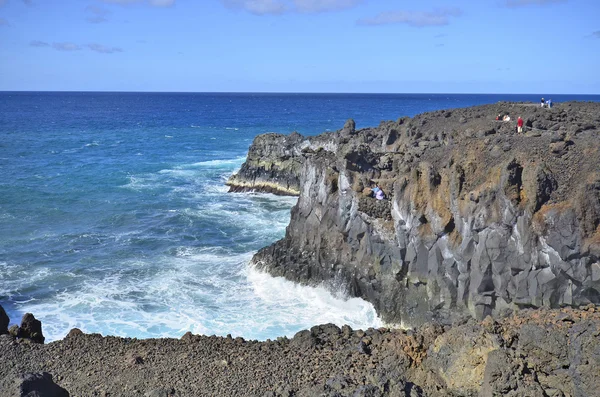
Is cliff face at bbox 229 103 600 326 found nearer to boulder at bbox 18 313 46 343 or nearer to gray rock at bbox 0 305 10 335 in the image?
boulder at bbox 18 313 46 343

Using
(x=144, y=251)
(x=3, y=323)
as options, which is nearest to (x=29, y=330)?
(x=3, y=323)

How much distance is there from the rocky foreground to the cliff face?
17.1 feet

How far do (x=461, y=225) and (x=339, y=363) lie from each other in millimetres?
10308

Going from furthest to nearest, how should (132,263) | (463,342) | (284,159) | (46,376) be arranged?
1. (284,159)
2. (132,263)
3. (463,342)
4. (46,376)

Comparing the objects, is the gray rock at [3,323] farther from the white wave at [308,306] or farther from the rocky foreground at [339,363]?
the white wave at [308,306]

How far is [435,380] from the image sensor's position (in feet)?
59.5

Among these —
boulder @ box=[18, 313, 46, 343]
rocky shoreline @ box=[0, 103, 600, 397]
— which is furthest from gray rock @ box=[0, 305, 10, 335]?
boulder @ box=[18, 313, 46, 343]

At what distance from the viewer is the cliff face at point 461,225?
81.0ft

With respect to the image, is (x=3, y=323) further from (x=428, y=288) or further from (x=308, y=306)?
(x=428, y=288)

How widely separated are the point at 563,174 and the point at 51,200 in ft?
147

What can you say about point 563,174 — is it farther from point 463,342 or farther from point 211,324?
point 211,324

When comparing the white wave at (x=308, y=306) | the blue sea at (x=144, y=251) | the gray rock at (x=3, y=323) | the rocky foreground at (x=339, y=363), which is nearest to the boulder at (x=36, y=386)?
the rocky foreground at (x=339, y=363)

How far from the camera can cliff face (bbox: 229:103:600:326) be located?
972 inches

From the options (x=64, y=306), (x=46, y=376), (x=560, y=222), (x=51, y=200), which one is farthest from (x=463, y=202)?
(x=51, y=200)
